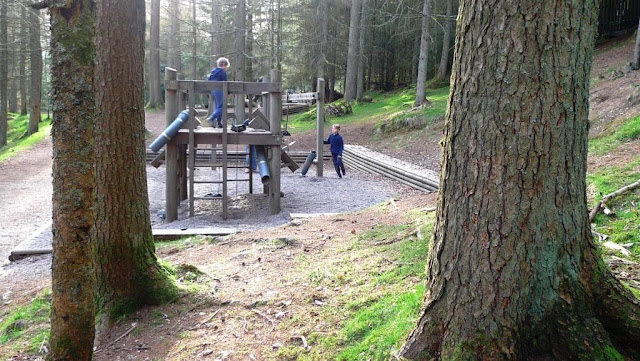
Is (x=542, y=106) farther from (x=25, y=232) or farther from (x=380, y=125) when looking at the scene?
(x=380, y=125)

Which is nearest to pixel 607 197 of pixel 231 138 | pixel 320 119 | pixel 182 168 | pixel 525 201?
pixel 525 201

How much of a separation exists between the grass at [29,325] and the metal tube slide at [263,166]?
223 inches

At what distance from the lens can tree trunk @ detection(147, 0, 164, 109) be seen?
103 feet

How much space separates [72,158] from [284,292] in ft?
8.33

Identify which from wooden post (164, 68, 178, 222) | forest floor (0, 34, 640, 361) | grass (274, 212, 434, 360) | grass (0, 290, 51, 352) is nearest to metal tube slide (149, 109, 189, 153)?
wooden post (164, 68, 178, 222)

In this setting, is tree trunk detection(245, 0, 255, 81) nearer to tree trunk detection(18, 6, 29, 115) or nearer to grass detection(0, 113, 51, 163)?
tree trunk detection(18, 6, 29, 115)

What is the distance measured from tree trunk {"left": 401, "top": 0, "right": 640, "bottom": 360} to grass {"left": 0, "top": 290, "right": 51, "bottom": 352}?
12.9 feet

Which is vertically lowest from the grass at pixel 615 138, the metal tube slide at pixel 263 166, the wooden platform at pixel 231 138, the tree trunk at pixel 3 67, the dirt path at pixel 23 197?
the dirt path at pixel 23 197

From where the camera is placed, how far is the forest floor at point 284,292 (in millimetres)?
4039

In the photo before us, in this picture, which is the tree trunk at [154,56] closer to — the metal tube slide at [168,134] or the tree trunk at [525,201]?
the metal tube slide at [168,134]

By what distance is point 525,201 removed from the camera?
8.87 feet

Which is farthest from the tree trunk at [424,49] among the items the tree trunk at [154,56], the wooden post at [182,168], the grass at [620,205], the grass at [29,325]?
the grass at [29,325]

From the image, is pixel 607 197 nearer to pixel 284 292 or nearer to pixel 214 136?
pixel 284 292

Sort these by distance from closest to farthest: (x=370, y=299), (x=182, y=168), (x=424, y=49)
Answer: (x=370, y=299), (x=182, y=168), (x=424, y=49)
